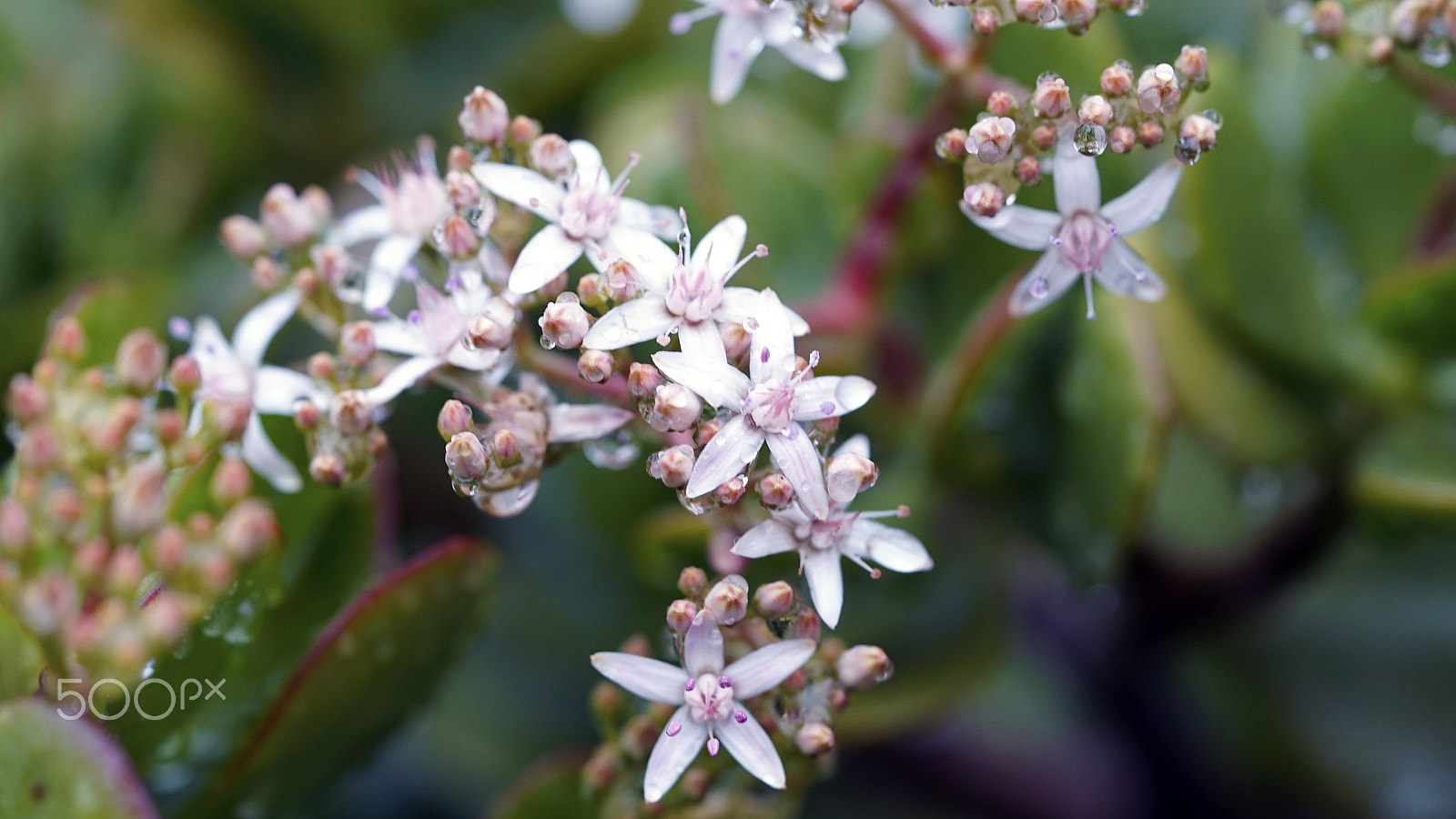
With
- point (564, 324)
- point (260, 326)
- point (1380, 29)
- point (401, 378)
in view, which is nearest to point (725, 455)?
point (564, 324)

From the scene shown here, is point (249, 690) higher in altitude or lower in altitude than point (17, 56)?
lower

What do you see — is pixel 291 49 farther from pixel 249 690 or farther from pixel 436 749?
pixel 249 690

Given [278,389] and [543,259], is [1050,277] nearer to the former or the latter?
[543,259]

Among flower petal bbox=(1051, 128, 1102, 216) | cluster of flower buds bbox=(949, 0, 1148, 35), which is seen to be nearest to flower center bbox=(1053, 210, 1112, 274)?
flower petal bbox=(1051, 128, 1102, 216)

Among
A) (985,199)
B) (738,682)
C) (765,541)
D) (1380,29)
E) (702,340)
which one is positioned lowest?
(738,682)

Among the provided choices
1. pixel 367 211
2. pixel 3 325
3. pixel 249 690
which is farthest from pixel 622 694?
pixel 3 325

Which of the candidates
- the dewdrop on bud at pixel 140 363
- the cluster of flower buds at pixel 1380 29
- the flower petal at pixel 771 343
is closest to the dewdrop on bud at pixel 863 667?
the flower petal at pixel 771 343
